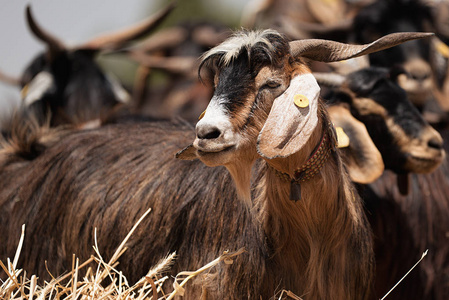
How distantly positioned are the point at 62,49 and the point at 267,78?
4220mm

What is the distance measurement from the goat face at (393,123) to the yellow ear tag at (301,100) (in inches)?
47.9

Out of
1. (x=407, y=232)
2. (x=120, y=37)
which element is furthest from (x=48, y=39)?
(x=407, y=232)

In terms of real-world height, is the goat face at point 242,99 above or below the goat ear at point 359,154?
above

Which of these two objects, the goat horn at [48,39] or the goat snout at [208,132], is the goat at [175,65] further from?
the goat snout at [208,132]

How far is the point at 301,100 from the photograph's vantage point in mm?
2734

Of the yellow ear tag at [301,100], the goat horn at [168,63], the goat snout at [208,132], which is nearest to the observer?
the goat snout at [208,132]

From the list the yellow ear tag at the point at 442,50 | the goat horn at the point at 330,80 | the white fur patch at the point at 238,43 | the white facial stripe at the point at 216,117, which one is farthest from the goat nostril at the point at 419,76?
the white facial stripe at the point at 216,117

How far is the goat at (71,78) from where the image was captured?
20.4 ft

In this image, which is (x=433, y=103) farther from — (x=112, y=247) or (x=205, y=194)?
(x=112, y=247)

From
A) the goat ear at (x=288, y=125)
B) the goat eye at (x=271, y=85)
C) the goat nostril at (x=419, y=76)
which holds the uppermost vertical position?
the goat eye at (x=271, y=85)

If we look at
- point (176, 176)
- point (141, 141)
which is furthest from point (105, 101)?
point (176, 176)

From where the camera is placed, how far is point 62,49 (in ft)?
21.5

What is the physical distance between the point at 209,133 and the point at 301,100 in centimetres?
42

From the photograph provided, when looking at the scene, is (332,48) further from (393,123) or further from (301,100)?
(393,123)
